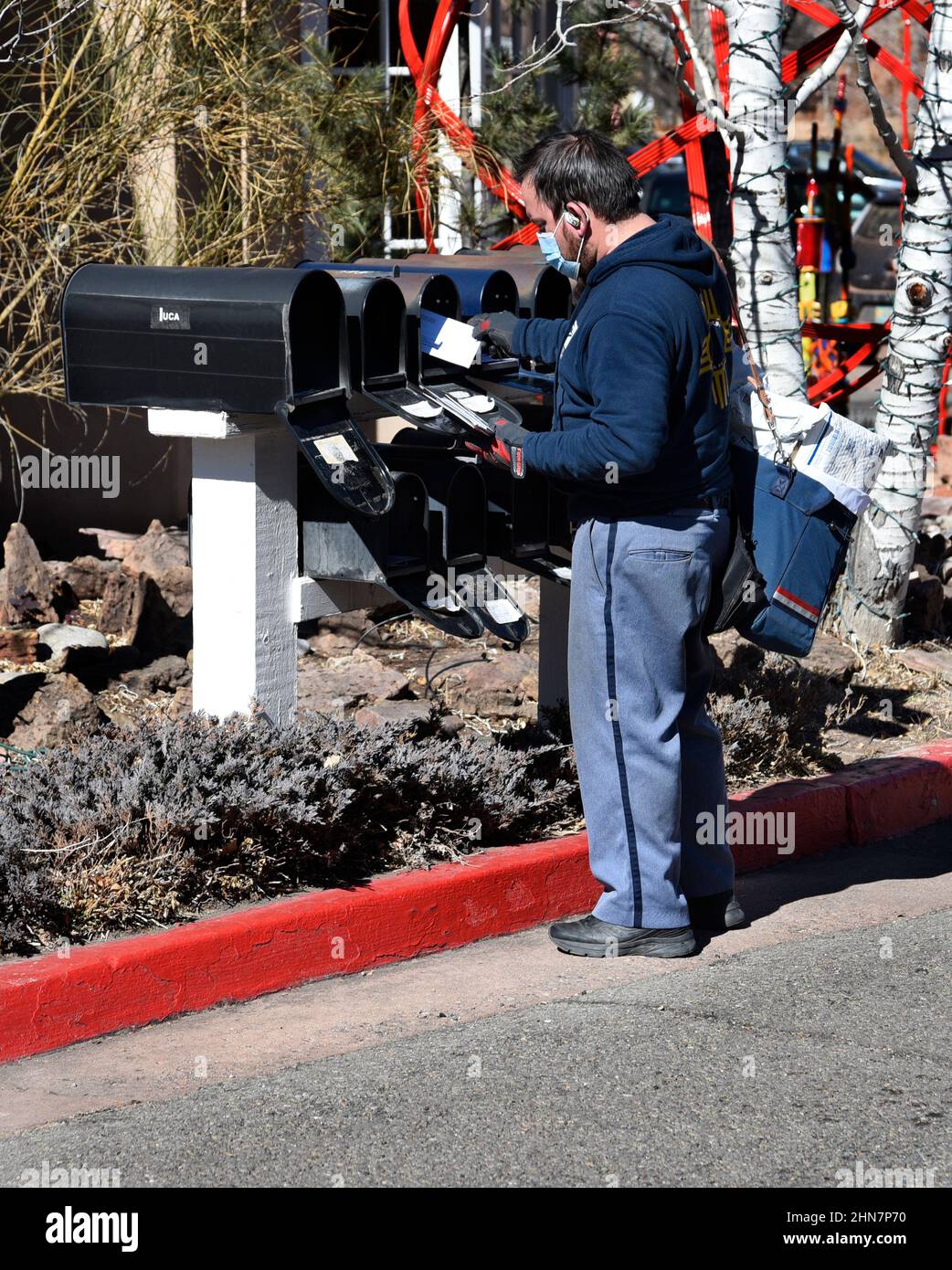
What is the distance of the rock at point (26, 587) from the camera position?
264 inches

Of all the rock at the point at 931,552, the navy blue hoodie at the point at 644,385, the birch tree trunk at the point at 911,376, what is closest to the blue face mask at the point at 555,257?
the navy blue hoodie at the point at 644,385

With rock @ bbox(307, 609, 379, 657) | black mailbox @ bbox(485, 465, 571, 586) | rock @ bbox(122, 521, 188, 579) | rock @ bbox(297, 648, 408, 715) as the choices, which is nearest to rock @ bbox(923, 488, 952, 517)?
rock @ bbox(307, 609, 379, 657)

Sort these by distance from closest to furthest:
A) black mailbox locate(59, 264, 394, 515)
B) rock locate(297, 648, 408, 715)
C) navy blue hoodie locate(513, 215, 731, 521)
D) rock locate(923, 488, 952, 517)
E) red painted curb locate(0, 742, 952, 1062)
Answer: red painted curb locate(0, 742, 952, 1062) < navy blue hoodie locate(513, 215, 731, 521) < black mailbox locate(59, 264, 394, 515) < rock locate(297, 648, 408, 715) < rock locate(923, 488, 952, 517)

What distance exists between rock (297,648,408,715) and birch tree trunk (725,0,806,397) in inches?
78.4

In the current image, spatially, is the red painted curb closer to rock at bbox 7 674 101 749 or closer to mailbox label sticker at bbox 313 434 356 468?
mailbox label sticker at bbox 313 434 356 468

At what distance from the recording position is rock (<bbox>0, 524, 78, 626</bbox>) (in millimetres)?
6711

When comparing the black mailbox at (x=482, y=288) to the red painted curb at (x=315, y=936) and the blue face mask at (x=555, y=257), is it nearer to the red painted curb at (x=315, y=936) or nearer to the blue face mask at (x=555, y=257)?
the blue face mask at (x=555, y=257)

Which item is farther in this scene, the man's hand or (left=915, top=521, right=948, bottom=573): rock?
(left=915, top=521, right=948, bottom=573): rock

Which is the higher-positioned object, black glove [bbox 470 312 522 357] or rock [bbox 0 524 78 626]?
black glove [bbox 470 312 522 357]

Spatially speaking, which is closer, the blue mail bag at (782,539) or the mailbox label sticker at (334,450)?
the mailbox label sticker at (334,450)

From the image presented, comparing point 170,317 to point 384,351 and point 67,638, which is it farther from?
point 67,638

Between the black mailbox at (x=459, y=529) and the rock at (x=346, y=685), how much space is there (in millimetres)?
1364

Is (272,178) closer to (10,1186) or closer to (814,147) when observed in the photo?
(814,147)

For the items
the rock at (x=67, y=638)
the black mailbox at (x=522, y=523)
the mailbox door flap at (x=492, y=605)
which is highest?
the black mailbox at (x=522, y=523)
